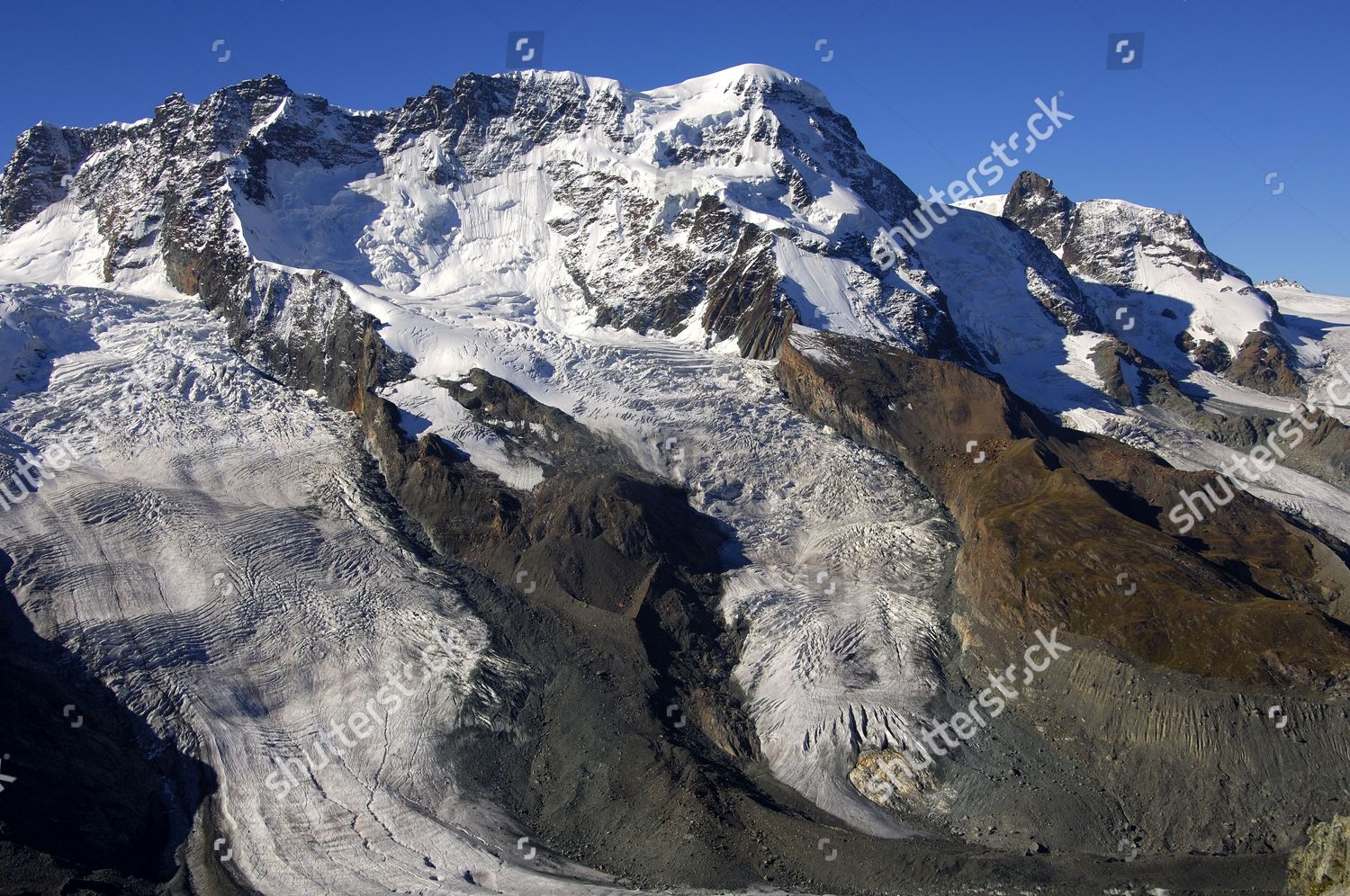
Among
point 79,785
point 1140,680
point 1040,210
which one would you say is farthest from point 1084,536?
point 1040,210

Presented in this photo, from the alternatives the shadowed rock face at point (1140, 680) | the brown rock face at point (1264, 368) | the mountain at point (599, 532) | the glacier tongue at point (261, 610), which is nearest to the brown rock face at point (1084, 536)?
the shadowed rock face at point (1140, 680)

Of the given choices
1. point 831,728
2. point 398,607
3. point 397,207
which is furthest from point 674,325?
point 831,728

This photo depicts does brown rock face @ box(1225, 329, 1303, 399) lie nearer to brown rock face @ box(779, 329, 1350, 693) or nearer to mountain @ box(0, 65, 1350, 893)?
mountain @ box(0, 65, 1350, 893)

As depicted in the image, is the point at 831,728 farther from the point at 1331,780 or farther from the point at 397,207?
the point at 397,207

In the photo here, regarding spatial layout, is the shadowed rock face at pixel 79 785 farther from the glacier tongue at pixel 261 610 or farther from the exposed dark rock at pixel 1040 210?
the exposed dark rock at pixel 1040 210

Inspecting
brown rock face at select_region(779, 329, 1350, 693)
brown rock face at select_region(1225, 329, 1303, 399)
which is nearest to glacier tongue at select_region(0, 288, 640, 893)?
brown rock face at select_region(779, 329, 1350, 693)

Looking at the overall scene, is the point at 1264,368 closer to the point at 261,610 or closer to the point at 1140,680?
the point at 1140,680
